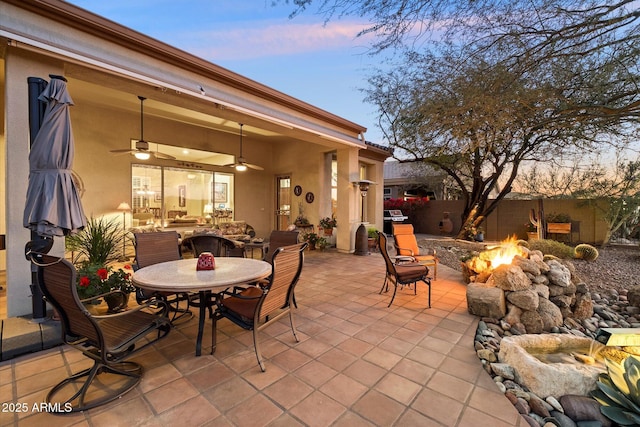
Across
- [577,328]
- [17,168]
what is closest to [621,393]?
[577,328]

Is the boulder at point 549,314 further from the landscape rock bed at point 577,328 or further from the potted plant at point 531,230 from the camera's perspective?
the potted plant at point 531,230

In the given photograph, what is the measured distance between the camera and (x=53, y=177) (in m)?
2.29

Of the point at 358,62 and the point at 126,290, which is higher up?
the point at 358,62

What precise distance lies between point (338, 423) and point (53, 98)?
3.40m

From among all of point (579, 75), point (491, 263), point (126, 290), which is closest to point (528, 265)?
point (491, 263)

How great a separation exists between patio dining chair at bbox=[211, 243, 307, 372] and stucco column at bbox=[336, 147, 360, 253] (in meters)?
4.76

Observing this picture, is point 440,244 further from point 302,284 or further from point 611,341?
point 611,341

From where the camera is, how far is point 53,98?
7.63ft

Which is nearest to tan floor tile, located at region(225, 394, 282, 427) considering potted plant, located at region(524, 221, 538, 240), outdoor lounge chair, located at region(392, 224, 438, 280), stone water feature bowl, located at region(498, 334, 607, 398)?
stone water feature bowl, located at region(498, 334, 607, 398)

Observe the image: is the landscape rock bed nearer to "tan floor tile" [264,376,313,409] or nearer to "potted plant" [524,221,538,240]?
"tan floor tile" [264,376,313,409]

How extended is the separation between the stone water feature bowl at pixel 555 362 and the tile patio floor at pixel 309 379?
29cm

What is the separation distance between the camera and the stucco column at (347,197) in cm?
737

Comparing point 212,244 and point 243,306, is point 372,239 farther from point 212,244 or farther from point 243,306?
point 243,306

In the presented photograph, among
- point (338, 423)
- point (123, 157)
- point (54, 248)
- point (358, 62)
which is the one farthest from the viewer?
point (123, 157)
